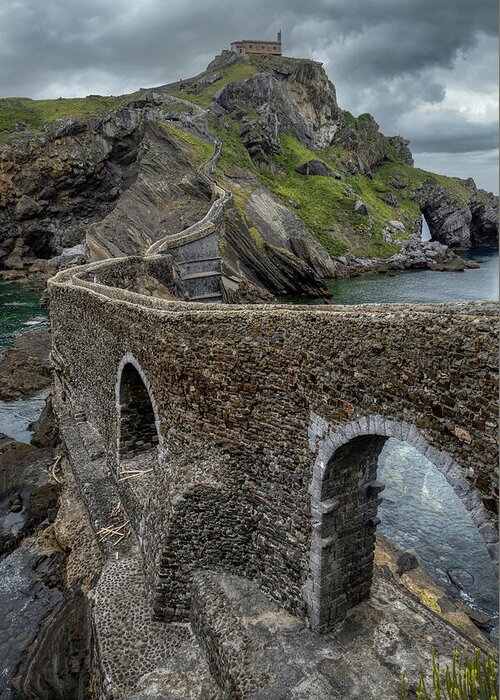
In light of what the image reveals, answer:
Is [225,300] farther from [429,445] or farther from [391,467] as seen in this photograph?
[429,445]

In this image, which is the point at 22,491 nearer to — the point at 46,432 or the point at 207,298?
the point at 46,432

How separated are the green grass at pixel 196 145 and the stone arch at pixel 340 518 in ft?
178

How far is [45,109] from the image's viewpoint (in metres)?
114

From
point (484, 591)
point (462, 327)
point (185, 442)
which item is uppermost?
point (462, 327)

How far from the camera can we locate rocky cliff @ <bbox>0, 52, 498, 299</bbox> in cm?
5256

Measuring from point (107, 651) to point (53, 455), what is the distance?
12.5 meters

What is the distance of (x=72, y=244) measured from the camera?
74312 millimetres

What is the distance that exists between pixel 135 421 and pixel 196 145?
55.2 meters

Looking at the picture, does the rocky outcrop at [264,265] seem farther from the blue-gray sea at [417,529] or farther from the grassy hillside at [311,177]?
the blue-gray sea at [417,529]

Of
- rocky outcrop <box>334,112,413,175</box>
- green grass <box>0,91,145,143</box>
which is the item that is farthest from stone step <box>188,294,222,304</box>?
rocky outcrop <box>334,112,413,175</box>

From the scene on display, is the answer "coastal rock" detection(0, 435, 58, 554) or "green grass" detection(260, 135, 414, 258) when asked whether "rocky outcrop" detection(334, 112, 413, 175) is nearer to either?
"green grass" detection(260, 135, 414, 258)

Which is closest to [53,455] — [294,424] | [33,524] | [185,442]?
[33,524]

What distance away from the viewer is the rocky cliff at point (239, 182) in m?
52.6

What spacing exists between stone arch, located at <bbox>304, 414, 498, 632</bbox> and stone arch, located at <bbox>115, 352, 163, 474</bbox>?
683cm
